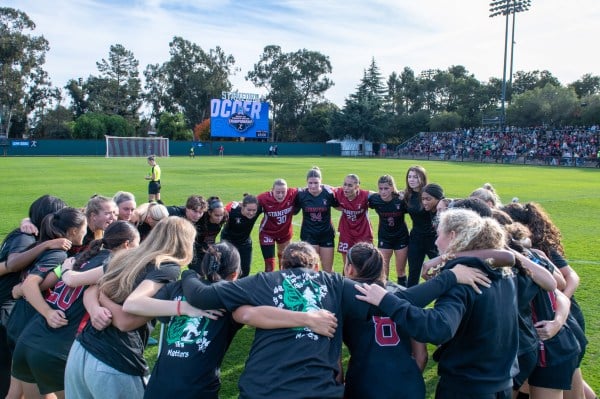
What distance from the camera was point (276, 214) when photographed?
7.91m

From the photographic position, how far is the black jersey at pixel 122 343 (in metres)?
3.15

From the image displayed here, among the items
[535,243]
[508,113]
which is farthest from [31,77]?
[535,243]

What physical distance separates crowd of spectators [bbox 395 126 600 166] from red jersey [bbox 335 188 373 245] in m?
42.9

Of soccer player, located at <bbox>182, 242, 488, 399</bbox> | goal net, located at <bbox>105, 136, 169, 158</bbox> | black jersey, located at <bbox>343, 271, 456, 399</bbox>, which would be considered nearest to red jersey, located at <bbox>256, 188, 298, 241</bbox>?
soccer player, located at <bbox>182, 242, 488, 399</bbox>

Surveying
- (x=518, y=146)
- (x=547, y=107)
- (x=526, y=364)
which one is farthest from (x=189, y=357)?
(x=547, y=107)

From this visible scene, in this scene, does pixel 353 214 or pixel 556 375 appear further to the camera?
pixel 353 214

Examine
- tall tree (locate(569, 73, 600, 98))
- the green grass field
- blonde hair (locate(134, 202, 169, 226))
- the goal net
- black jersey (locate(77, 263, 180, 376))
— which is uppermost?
tall tree (locate(569, 73, 600, 98))

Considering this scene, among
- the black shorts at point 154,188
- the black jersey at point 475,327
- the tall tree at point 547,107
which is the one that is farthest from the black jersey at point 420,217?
the tall tree at point 547,107

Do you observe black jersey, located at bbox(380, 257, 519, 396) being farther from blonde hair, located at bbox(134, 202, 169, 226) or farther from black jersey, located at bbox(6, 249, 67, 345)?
blonde hair, located at bbox(134, 202, 169, 226)

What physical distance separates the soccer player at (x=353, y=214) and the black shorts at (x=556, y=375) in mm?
4370

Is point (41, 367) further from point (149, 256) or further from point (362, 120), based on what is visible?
point (362, 120)

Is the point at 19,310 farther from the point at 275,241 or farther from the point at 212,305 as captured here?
the point at 275,241

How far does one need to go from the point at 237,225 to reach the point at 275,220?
765mm

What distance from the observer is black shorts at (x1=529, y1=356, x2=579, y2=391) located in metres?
3.47
